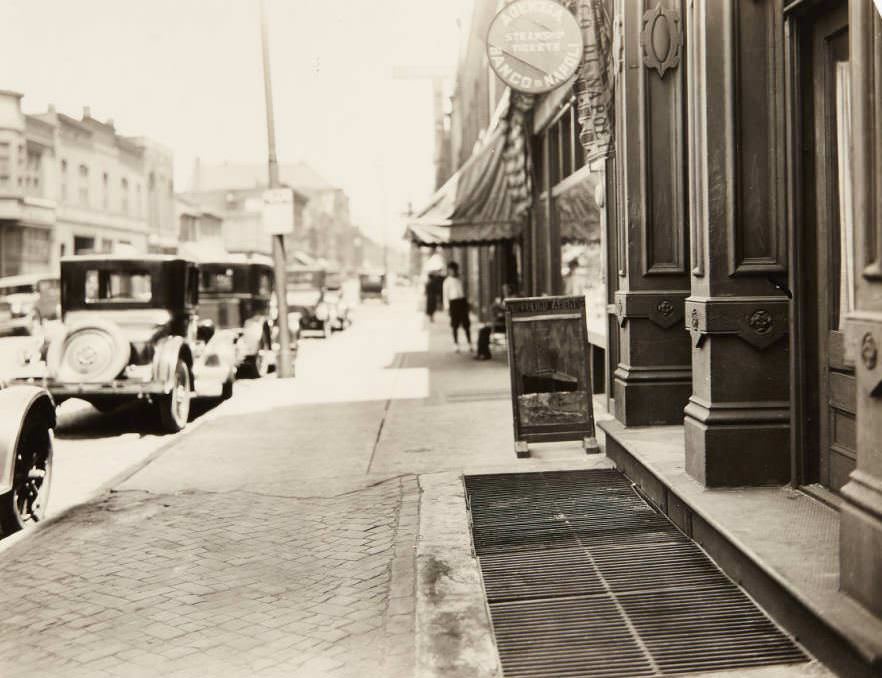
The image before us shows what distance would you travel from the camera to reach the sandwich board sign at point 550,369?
304 inches

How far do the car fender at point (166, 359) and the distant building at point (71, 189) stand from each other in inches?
1337

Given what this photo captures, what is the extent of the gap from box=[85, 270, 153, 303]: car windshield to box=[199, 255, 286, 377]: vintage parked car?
3.30 meters

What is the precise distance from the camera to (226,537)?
20.0ft

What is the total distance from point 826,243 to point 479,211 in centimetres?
1180

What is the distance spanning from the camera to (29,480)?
21.4 ft

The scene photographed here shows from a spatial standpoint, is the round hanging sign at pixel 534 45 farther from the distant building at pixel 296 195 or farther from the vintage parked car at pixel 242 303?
the distant building at pixel 296 195

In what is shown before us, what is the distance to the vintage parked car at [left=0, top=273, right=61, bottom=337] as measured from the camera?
2833cm

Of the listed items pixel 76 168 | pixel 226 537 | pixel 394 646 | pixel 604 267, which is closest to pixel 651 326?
pixel 604 267

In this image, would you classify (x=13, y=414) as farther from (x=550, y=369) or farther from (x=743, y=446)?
(x=743, y=446)

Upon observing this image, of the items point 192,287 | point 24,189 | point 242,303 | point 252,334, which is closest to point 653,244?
point 192,287

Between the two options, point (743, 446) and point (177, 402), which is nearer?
point (743, 446)

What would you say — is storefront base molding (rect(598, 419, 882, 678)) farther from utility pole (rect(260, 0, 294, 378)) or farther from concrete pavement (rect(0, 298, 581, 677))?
utility pole (rect(260, 0, 294, 378))

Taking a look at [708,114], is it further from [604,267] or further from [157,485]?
[157,485]

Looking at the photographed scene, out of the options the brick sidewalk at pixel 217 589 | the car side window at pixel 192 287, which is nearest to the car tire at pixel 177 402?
the car side window at pixel 192 287
